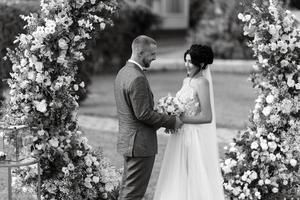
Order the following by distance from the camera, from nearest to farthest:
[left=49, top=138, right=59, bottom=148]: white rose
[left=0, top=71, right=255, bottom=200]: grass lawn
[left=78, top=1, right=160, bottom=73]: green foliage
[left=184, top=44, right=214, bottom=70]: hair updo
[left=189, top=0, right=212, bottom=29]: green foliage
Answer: [left=184, top=44, right=214, bottom=70]: hair updo < [left=49, top=138, right=59, bottom=148]: white rose < [left=0, top=71, right=255, bottom=200]: grass lawn < [left=78, top=1, right=160, bottom=73]: green foliage < [left=189, top=0, right=212, bottom=29]: green foliage

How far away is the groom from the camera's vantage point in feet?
18.8

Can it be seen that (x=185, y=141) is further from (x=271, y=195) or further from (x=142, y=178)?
(x=271, y=195)

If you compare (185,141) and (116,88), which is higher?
(116,88)

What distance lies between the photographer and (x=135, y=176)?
597cm

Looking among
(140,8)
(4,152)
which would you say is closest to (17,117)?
(4,152)

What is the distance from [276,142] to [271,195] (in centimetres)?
56

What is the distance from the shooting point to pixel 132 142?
589 centimetres

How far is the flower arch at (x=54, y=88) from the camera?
6320 millimetres

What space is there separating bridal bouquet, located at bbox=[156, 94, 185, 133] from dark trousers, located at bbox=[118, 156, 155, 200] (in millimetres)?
463

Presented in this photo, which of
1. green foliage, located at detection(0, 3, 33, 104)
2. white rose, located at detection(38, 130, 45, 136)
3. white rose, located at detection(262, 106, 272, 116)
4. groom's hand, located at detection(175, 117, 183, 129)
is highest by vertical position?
green foliage, located at detection(0, 3, 33, 104)

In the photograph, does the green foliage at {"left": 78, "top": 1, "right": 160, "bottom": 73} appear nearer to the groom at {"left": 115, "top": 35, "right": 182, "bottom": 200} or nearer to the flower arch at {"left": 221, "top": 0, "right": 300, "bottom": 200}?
the flower arch at {"left": 221, "top": 0, "right": 300, "bottom": 200}

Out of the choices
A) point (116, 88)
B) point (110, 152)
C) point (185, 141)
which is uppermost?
point (116, 88)

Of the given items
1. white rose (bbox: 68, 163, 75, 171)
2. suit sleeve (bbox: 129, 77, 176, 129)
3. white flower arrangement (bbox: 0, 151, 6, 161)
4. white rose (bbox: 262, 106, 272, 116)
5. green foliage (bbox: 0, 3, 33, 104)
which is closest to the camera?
suit sleeve (bbox: 129, 77, 176, 129)

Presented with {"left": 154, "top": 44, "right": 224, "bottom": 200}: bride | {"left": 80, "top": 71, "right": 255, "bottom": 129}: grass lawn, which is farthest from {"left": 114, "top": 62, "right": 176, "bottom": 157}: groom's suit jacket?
{"left": 80, "top": 71, "right": 255, "bottom": 129}: grass lawn
